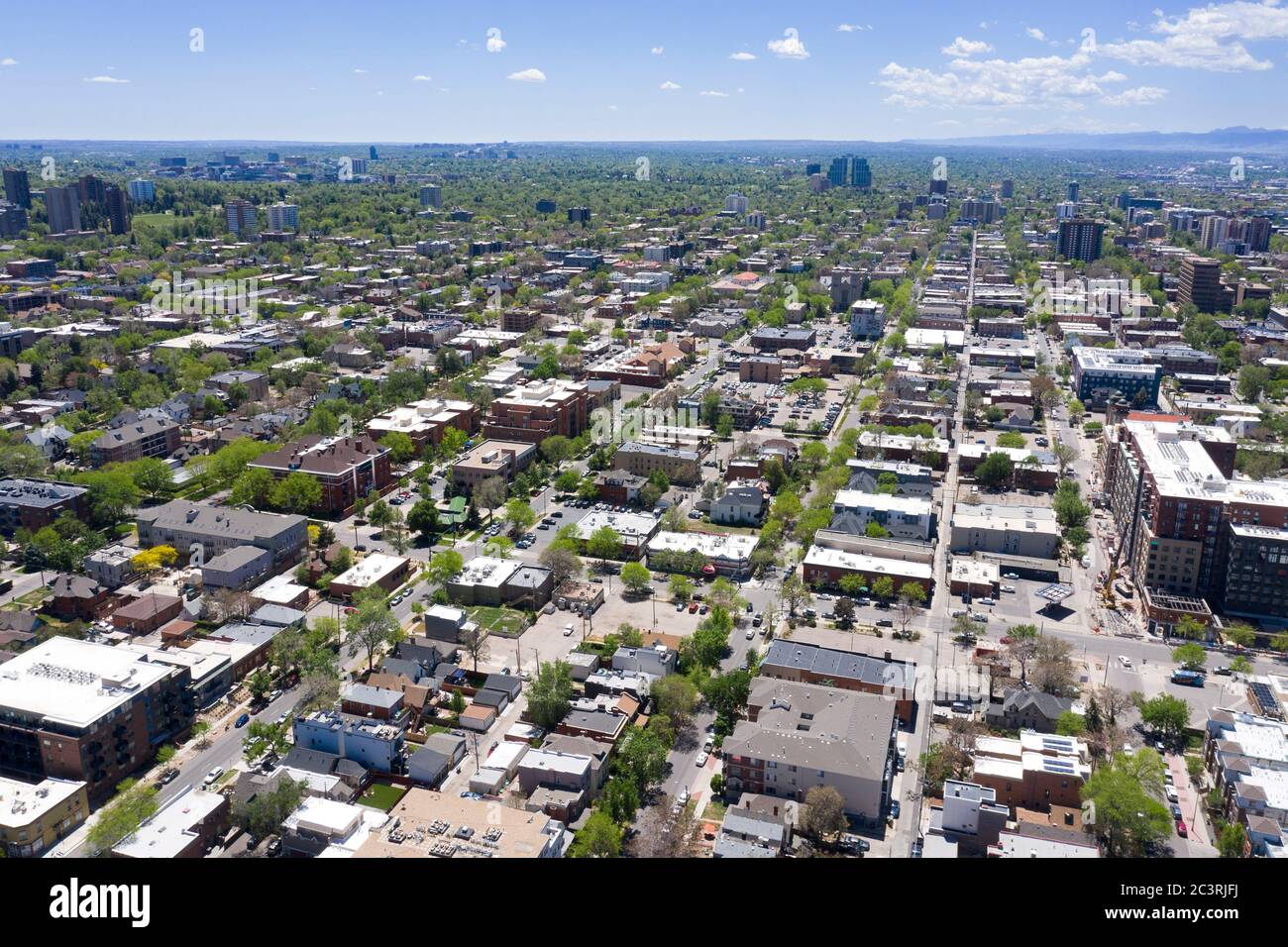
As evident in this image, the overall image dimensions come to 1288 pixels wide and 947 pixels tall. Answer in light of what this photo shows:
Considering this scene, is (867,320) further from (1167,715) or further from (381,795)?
(381,795)

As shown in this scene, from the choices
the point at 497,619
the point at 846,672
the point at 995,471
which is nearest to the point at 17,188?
the point at 497,619

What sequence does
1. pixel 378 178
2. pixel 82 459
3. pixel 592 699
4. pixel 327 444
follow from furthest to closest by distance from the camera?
pixel 378 178 → pixel 82 459 → pixel 327 444 → pixel 592 699

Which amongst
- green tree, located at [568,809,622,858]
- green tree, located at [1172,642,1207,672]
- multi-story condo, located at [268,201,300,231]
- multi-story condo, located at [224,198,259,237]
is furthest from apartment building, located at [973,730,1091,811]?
multi-story condo, located at [224,198,259,237]

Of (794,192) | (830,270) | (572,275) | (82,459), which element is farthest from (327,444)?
(794,192)

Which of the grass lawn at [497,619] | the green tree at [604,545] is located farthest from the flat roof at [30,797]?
the green tree at [604,545]

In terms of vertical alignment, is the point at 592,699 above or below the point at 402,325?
below

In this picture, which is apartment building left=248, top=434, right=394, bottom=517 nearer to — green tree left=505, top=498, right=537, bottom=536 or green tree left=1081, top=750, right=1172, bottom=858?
green tree left=505, top=498, right=537, bottom=536

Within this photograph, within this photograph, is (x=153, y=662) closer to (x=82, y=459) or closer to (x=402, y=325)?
(x=82, y=459)

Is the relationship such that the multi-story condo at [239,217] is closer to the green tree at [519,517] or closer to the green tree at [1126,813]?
the green tree at [519,517]
